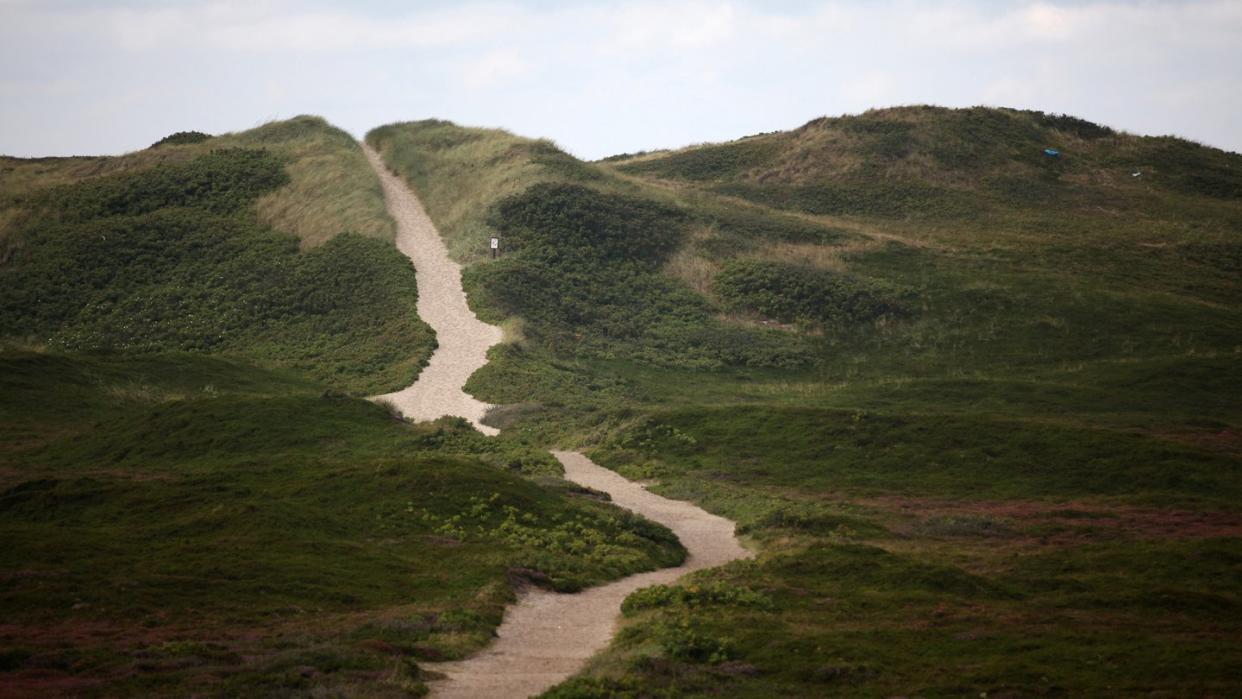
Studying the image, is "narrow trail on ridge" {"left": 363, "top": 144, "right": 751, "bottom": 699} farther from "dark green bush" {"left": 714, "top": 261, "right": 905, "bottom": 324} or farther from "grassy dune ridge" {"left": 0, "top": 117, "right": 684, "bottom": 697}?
"dark green bush" {"left": 714, "top": 261, "right": 905, "bottom": 324}

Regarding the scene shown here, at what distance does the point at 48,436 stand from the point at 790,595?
3512cm

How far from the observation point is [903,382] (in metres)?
65.2

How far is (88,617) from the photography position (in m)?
23.8

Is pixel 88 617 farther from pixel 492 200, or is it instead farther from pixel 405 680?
pixel 492 200

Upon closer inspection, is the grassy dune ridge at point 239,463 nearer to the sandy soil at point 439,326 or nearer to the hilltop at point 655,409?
the hilltop at point 655,409

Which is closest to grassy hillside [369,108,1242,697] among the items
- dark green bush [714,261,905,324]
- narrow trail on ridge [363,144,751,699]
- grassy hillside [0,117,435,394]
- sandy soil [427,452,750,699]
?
dark green bush [714,261,905,324]

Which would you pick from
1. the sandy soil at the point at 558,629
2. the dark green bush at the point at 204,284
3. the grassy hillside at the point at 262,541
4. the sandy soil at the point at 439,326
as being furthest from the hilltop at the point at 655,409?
the sandy soil at the point at 439,326

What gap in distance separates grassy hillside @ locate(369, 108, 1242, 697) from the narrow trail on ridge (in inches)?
47.3

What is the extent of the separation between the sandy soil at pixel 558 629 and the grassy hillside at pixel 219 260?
1101 inches

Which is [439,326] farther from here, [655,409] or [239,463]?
[239,463]

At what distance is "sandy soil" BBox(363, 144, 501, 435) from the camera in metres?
59.7

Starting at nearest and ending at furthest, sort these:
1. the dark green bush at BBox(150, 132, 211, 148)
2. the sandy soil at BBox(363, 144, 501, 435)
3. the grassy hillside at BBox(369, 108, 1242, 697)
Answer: the grassy hillside at BBox(369, 108, 1242, 697)
the sandy soil at BBox(363, 144, 501, 435)
the dark green bush at BBox(150, 132, 211, 148)

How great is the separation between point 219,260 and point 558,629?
65.1 metres

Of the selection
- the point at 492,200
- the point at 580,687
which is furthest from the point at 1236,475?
the point at 492,200
